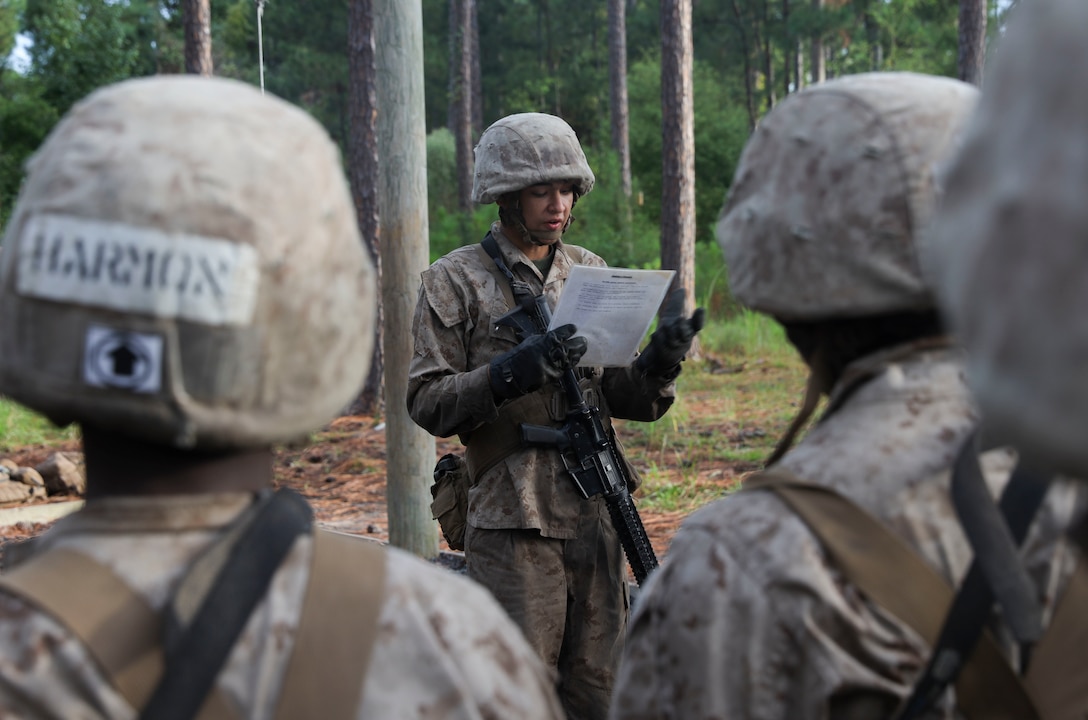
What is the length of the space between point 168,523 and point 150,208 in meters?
0.39

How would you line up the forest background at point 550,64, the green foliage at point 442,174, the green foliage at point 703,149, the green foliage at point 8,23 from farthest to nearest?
the green foliage at point 442,174
the green foliage at point 703,149
the green foliage at point 8,23
the forest background at point 550,64

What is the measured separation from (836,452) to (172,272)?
94 cm

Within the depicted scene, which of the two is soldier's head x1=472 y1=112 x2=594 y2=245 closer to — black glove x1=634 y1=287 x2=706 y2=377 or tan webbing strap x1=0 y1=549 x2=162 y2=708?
black glove x1=634 y1=287 x2=706 y2=377

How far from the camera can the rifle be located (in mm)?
4047

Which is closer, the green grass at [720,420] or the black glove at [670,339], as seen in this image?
the black glove at [670,339]

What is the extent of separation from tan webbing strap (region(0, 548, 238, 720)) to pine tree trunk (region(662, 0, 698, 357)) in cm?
1451

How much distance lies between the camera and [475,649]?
4.76 feet

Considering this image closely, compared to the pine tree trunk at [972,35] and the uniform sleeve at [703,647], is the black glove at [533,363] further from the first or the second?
the pine tree trunk at [972,35]

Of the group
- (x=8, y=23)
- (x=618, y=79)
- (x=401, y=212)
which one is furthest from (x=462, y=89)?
(x=401, y=212)

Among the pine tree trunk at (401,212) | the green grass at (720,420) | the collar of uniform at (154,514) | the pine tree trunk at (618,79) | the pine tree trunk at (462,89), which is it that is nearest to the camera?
the collar of uniform at (154,514)

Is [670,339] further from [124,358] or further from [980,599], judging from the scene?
[124,358]

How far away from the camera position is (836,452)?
168 centimetres

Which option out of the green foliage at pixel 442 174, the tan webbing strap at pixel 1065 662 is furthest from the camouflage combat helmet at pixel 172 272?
the green foliage at pixel 442 174

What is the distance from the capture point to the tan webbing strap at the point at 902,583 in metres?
1.49
